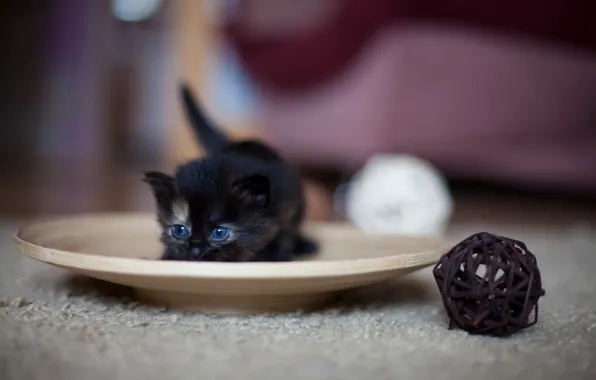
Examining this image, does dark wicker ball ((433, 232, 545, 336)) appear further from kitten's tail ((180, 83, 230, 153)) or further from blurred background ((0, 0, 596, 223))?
blurred background ((0, 0, 596, 223))

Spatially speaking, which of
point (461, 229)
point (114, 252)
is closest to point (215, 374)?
point (114, 252)

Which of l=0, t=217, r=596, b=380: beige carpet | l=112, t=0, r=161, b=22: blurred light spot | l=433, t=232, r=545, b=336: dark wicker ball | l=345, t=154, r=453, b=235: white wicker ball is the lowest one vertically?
l=345, t=154, r=453, b=235: white wicker ball

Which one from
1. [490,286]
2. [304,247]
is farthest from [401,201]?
[490,286]

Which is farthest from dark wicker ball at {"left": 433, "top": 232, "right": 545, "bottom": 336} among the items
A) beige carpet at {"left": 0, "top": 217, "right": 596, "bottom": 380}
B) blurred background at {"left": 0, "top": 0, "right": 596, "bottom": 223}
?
blurred background at {"left": 0, "top": 0, "right": 596, "bottom": 223}

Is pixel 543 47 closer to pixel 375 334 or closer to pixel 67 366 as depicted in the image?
pixel 375 334

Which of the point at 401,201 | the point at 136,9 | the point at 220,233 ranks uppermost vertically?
the point at 136,9

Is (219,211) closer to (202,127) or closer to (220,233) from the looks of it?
(220,233)
